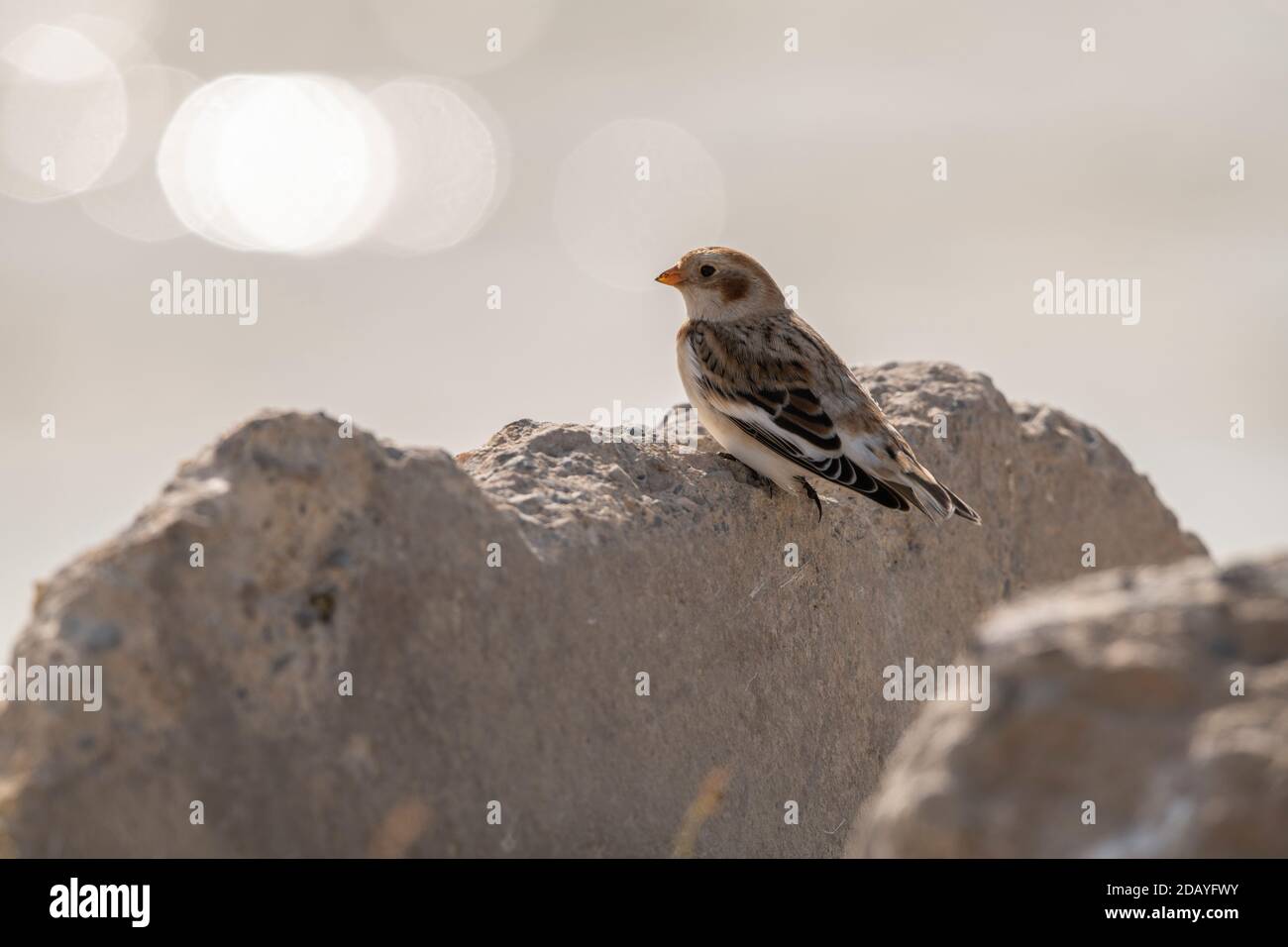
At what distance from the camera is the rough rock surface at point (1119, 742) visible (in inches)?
120

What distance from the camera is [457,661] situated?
4.55 metres

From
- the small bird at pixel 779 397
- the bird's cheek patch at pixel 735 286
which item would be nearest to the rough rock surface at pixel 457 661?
the small bird at pixel 779 397

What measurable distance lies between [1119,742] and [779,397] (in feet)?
11.9

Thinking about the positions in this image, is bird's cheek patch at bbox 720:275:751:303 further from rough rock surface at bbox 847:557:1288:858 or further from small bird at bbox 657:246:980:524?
rough rock surface at bbox 847:557:1288:858

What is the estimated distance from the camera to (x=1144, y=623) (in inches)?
126

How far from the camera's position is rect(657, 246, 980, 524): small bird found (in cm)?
637

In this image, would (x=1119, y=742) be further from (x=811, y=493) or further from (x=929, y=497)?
(x=811, y=493)

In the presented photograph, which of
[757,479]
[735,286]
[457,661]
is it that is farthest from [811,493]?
[457,661]

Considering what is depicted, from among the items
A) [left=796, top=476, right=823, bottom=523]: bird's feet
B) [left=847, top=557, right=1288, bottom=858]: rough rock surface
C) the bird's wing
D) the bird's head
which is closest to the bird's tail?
the bird's wing

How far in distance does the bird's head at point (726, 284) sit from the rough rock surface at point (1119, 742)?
13.8 feet

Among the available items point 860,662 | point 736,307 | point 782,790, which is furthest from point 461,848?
point 736,307

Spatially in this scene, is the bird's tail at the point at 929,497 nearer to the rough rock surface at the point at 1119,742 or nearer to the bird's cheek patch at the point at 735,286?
the bird's cheek patch at the point at 735,286

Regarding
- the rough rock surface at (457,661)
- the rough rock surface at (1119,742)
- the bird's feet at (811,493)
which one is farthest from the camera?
the bird's feet at (811,493)
